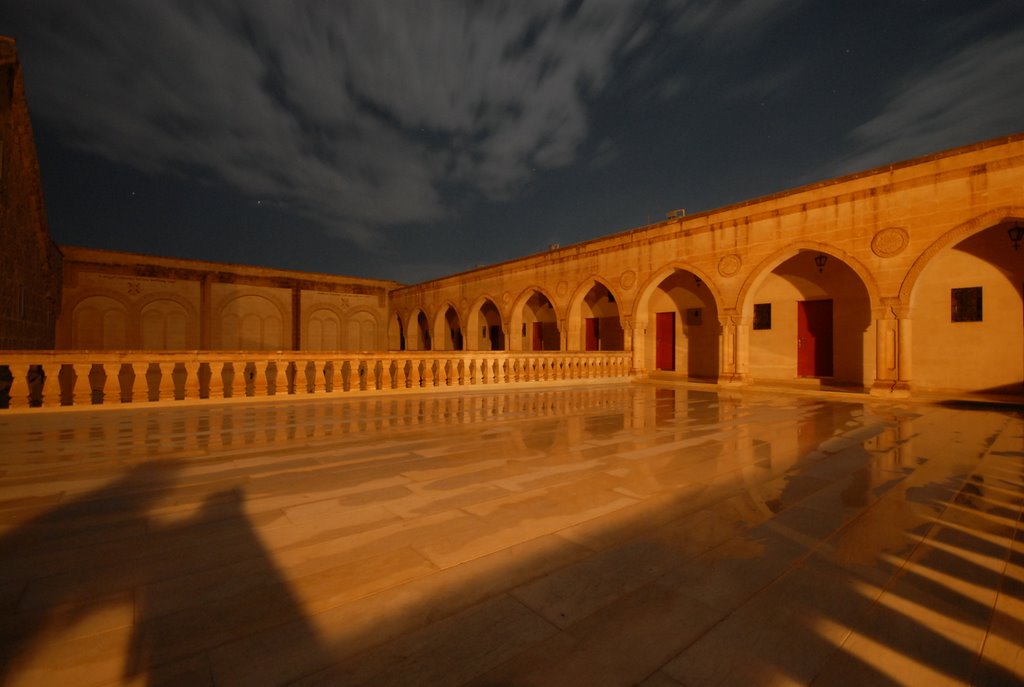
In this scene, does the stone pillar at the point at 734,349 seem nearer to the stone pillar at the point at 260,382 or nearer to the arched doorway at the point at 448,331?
the stone pillar at the point at 260,382

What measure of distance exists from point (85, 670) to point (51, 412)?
6.22 metres

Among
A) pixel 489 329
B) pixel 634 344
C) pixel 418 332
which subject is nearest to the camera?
pixel 634 344

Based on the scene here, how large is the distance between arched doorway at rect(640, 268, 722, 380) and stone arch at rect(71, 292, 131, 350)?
2101cm

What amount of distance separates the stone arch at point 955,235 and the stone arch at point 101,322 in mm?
25224

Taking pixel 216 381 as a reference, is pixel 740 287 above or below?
above

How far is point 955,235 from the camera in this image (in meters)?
8.01

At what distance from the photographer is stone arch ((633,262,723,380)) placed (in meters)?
13.8

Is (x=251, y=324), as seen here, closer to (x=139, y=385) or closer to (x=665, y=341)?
(x=139, y=385)

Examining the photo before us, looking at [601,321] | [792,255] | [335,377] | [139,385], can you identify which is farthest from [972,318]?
[139,385]

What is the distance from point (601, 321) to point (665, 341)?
10.1 feet

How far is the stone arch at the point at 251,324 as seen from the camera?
2041 centimetres

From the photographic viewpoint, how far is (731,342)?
36.9 ft

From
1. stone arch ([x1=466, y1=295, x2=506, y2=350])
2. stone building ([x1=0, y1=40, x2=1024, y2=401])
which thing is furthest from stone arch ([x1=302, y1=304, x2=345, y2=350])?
stone arch ([x1=466, y1=295, x2=506, y2=350])

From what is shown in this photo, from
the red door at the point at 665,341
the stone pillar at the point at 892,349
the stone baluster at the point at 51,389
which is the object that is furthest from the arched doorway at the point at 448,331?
the stone pillar at the point at 892,349
